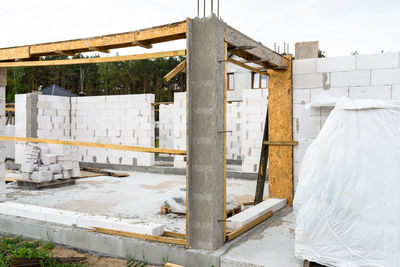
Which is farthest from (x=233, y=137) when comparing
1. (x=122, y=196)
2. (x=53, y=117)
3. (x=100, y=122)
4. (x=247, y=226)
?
(x=247, y=226)

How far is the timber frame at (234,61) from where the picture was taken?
4074mm

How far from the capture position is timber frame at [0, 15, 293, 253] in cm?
407

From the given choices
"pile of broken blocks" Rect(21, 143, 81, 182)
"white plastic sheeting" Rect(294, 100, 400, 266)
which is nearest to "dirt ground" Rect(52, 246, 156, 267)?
"white plastic sheeting" Rect(294, 100, 400, 266)

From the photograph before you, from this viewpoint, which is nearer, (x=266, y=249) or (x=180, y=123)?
(x=266, y=249)

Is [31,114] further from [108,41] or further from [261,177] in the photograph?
[261,177]

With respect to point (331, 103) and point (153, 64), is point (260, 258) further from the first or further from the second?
point (153, 64)

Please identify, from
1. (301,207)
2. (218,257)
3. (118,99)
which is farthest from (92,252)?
(118,99)

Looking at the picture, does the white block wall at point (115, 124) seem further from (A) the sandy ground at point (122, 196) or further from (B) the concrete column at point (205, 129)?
(B) the concrete column at point (205, 129)

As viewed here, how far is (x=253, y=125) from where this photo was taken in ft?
32.8

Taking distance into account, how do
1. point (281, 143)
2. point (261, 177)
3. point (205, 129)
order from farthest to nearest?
1. point (261, 177)
2. point (281, 143)
3. point (205, 129)

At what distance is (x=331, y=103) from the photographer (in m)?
4.67

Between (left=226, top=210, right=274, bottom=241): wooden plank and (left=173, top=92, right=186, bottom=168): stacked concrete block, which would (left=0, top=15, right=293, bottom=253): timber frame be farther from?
(left=173, top=92, right=186, bottom=168): stacked concrete block

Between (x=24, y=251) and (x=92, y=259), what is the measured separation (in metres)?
0.86

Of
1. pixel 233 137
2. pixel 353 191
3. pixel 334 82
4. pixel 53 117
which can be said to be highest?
pixel 334 82
